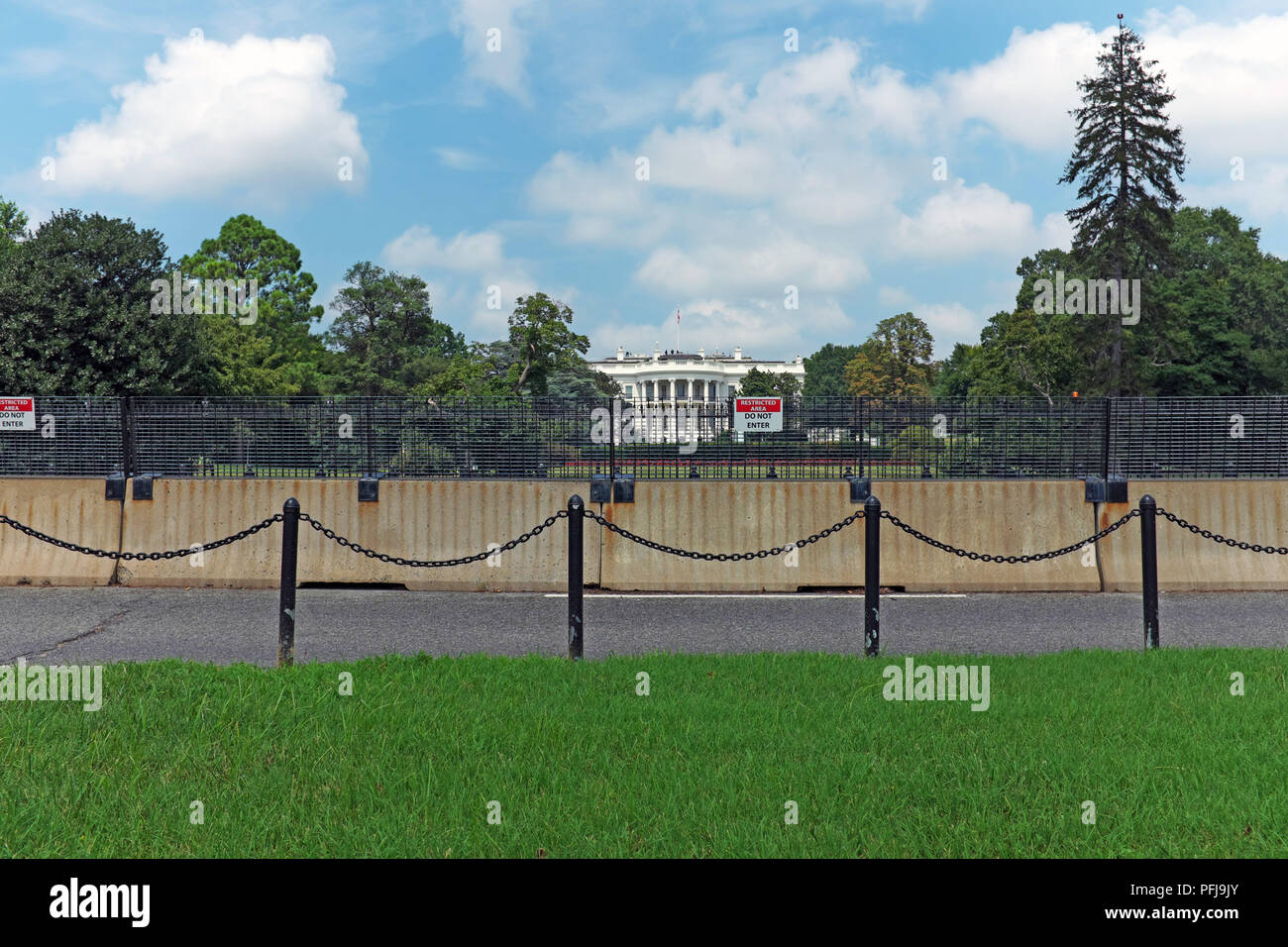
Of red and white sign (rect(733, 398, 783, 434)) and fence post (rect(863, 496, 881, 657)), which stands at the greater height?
red and white sign (rect(733, 398, 783, 434))

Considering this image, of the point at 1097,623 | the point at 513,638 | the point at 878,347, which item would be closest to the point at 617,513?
the point at 513,638

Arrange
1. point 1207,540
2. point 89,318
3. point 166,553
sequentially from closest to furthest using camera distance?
point 166,553 < point 1207,540 < point 89,318

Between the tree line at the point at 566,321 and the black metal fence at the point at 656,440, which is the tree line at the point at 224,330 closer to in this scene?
the tree line at the point at 566,321

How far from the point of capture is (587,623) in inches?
393

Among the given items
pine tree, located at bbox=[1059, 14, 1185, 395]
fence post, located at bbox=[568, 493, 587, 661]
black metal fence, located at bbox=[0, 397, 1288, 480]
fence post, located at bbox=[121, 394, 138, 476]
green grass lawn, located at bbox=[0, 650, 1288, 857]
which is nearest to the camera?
green grass lawn, located at bbox=[0, 650, 1288, 857]

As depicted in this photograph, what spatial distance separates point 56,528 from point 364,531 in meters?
4.08

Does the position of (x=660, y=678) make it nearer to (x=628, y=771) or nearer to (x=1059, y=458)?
(x=628, y=771)

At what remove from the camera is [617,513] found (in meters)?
12.4

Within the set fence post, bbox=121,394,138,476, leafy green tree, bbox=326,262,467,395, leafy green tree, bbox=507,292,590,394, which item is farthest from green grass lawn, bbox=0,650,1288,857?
leafy green tree, bbox=326,262,467,395

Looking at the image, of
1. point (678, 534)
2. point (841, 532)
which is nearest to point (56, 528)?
point (678, 534)

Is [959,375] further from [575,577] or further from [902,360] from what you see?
[575,577]

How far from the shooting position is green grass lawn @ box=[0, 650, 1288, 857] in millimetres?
4293

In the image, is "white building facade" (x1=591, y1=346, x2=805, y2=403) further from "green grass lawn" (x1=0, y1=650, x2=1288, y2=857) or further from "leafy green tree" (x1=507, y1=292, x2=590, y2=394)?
"green grass lawn" (x1=0, y1=650, x2=1288, y2=857)

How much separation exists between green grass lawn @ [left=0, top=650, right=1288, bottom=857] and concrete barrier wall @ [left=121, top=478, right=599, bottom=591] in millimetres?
4835
